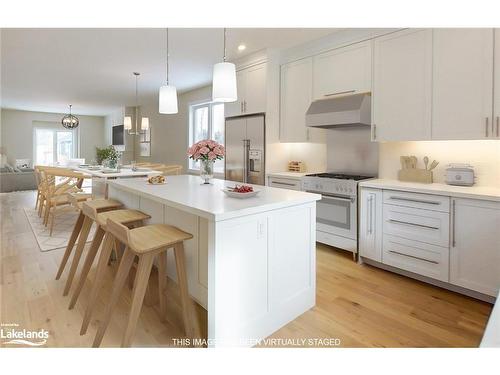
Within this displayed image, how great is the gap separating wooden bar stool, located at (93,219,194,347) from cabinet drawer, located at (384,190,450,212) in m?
1.98

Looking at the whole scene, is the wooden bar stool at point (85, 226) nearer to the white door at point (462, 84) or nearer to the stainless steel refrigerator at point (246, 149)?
the stainless steel refrigerator at point (246, 149)

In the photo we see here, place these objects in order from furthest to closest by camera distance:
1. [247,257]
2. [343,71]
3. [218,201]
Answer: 1. [343,71]
2. [218,201]
3. [247,257]

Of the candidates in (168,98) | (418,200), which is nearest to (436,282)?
(418,200)

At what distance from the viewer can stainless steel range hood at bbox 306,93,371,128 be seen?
317 cm

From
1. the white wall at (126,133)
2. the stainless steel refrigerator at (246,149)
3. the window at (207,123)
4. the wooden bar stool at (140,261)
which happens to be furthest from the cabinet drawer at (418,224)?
the white wall at (126,133)

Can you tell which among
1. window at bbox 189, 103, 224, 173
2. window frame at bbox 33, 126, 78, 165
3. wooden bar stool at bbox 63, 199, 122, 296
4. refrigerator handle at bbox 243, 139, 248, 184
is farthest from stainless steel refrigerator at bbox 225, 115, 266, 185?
window frame at bbox 33, 126, 78, 165

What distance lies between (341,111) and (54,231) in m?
4.10

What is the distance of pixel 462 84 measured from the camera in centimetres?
255

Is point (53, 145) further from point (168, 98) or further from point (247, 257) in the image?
point (247, 257)

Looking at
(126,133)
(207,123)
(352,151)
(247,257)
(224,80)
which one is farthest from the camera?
(126,133)

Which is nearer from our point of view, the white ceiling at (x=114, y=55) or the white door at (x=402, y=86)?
the white door at (x=402, y=86)

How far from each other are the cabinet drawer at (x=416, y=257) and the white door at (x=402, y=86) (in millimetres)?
991

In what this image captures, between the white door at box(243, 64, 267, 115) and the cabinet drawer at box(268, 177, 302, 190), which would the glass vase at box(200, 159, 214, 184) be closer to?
the cabinet drawer at box(268, 177, 302, 190)

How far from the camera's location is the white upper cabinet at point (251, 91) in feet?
13.6
